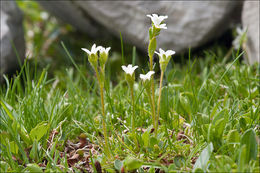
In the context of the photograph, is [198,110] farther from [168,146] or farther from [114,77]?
[114,77]

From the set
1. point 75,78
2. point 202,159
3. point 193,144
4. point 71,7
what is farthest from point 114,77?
point 202,159

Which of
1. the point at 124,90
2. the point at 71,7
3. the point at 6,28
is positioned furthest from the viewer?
the point at 71,7

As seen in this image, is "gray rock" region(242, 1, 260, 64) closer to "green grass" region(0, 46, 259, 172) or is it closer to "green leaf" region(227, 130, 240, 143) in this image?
"green grass" region(0, 46, 259, 172)

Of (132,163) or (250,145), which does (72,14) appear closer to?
(132,163)

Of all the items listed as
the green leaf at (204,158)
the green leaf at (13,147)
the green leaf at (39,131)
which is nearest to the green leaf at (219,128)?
the green leaf at (204,158)

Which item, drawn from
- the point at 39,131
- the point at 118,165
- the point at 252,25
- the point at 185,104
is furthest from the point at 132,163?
the point at 252,25

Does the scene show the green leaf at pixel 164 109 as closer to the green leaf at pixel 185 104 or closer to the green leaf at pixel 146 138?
the green leaf at pixel 185 104

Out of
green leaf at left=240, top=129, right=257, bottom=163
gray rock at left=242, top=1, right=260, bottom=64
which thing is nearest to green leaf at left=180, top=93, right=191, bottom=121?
green leaf at left=240, top=129, right=257, bottom=163
